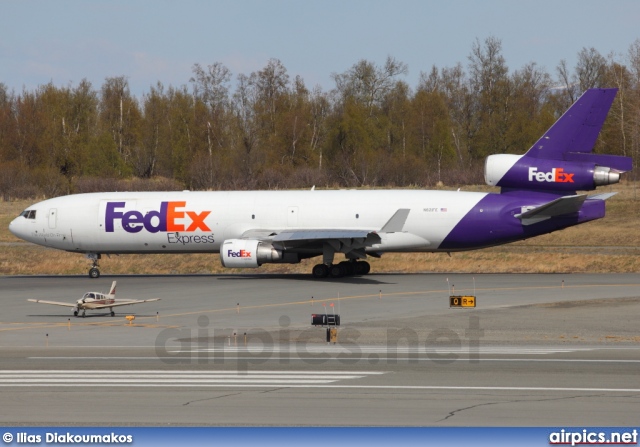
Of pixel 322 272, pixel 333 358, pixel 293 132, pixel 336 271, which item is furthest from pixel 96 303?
pixel 293 132

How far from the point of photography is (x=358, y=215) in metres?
45.2

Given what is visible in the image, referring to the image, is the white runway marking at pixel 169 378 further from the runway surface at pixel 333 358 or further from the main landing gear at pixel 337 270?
the main landing gear at pixel 337 270

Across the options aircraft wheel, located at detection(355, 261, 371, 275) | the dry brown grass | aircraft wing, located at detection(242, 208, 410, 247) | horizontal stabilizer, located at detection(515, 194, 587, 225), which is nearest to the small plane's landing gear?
the dry brown grass

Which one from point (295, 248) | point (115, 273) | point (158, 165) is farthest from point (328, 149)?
point (295, 248)

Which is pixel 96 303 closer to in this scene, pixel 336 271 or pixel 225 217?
pixel 225 217

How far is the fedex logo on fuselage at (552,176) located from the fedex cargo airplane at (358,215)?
49 mm

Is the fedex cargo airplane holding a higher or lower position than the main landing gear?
higher

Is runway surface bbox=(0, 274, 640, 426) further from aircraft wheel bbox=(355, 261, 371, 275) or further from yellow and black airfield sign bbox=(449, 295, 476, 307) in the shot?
aircraft wheel bbox=(355, 261, 371, 275)

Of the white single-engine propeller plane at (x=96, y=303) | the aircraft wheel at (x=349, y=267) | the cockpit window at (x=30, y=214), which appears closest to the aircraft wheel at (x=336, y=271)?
the aircraft wheel at (x=349, y=267)

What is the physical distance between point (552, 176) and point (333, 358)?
82.2 feet

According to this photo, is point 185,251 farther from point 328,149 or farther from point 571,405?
point 328,149

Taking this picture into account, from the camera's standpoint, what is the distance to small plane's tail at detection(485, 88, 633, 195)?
43125 mm

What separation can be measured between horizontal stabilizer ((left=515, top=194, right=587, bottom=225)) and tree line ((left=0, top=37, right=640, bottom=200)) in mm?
44443

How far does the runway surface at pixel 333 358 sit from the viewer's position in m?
15.9
